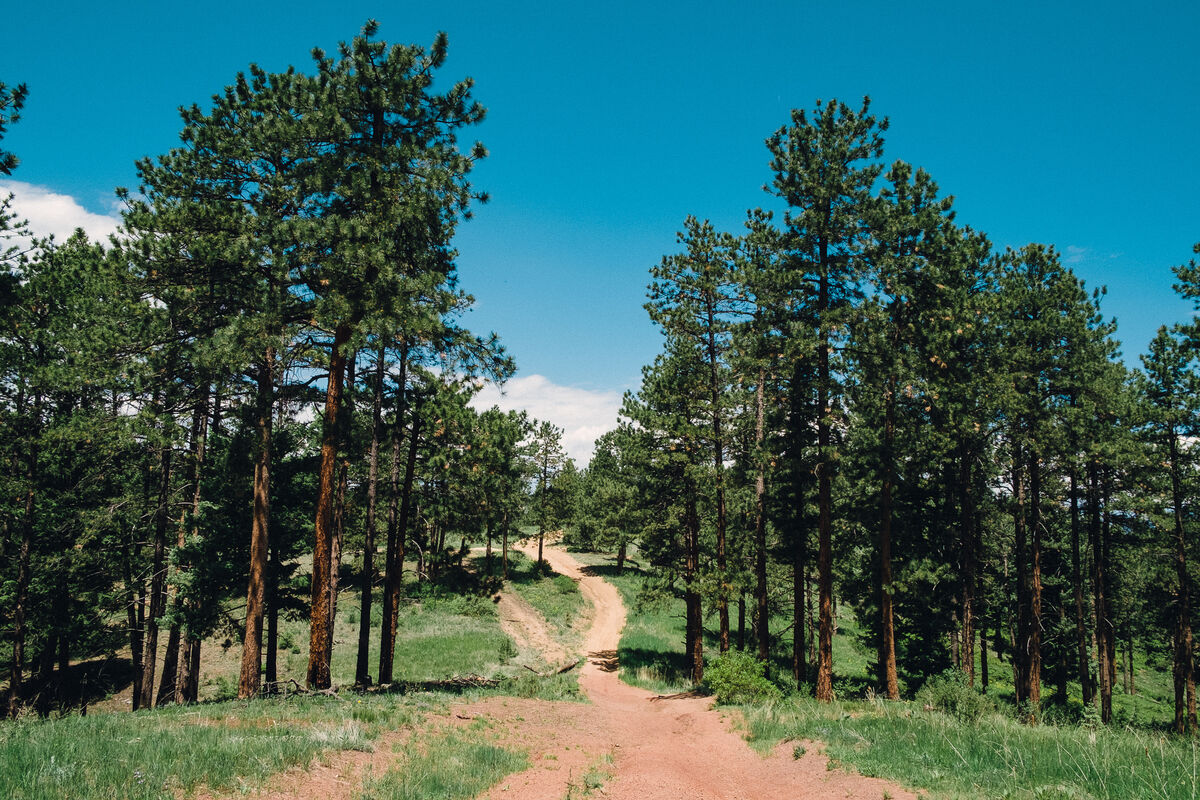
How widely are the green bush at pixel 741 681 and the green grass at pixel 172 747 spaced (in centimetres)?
1040

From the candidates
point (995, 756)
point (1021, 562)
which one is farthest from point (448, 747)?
point (1021, 562)

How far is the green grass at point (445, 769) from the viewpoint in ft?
25.1

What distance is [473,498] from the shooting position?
33.2 metres

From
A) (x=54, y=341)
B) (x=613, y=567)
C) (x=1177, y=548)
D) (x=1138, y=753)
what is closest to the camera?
(x=1138, y=753)

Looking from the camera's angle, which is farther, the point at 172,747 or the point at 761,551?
the point at 761,551

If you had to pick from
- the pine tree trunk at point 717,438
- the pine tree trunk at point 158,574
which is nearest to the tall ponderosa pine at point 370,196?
the pine tree trunk at point 158,574

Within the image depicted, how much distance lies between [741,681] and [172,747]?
1486cm

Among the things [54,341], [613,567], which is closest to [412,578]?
[613,567]

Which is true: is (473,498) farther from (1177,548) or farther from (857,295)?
(1177,548)

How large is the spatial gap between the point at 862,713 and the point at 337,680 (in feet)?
70.5

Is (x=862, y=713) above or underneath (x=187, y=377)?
underneath

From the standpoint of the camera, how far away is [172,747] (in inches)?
276

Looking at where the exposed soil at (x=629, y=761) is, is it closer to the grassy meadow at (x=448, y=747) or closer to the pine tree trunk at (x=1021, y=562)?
the grassy meadow at (x=448, y=747)

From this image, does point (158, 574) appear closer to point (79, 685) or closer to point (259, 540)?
point (259, 540)
